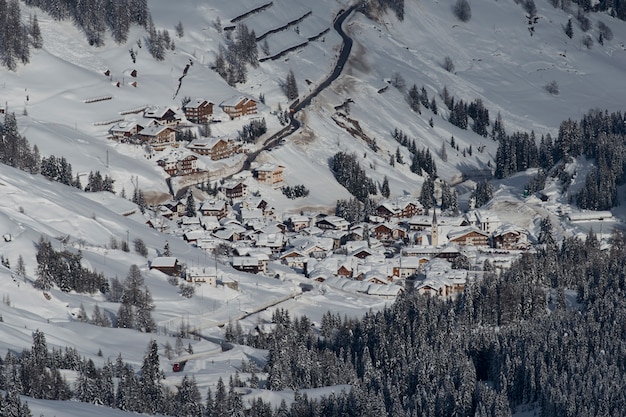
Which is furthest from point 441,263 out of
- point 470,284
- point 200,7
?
point 200,7

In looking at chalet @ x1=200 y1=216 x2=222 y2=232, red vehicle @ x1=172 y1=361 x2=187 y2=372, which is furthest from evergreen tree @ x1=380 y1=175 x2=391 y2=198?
red vehicle @ x1=172 y1=361 x2=187 y2=372

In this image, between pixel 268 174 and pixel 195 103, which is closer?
pixel 268 174

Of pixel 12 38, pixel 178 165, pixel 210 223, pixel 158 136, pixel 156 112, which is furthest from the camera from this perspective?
pixel 12 38

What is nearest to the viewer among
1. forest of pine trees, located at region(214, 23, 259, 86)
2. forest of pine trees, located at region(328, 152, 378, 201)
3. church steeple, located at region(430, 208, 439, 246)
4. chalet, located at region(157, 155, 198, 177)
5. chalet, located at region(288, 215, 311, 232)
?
church steeple, located at region(430, 208, 439, 246)

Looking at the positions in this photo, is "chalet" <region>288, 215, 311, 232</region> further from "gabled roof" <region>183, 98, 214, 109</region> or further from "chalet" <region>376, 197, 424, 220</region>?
"gabled roof" <region>183, 98, 214, 109</region>

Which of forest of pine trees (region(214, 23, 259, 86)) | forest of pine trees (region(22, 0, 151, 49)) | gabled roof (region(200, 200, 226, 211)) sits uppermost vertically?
forest of pine trees (region(22, 0, 151, 49))

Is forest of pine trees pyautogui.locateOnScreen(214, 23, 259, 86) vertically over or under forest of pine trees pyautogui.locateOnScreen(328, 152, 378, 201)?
over

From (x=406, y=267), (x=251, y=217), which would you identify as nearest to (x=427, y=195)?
(x=251, y=217)

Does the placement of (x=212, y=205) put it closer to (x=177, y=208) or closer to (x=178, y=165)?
(x=177, y=208)
